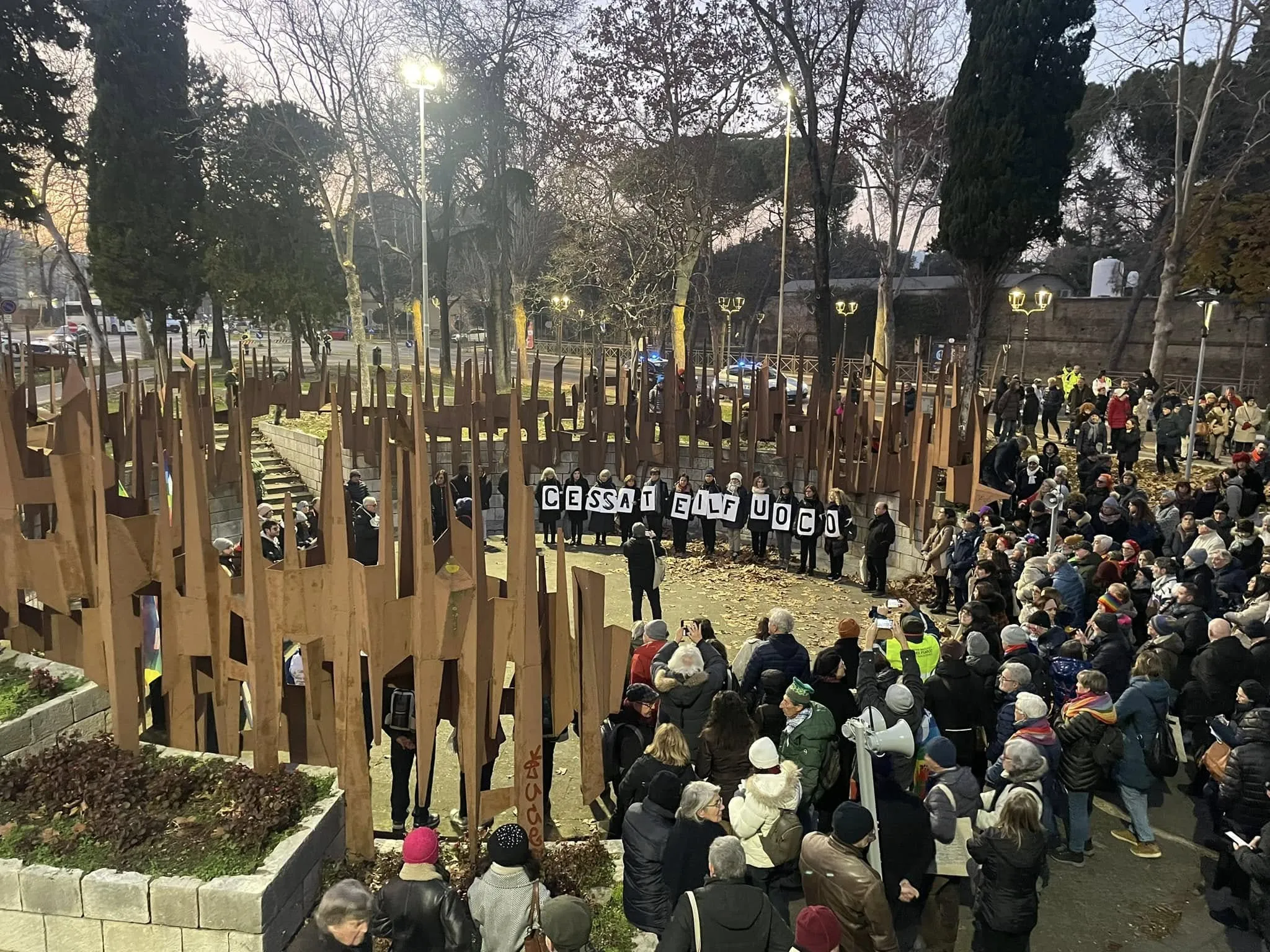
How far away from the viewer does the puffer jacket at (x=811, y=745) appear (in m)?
5.30

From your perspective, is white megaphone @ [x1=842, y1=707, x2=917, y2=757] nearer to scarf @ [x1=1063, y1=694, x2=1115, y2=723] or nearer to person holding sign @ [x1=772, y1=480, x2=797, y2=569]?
scarf @ [x1=1063, y1=694, x2=1115, y2=723]

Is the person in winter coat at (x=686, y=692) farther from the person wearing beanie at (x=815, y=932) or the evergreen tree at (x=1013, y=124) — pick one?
the evergreen tree at (x=1013, y=124)

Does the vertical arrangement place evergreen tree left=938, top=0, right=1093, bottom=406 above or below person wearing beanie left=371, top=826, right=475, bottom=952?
above

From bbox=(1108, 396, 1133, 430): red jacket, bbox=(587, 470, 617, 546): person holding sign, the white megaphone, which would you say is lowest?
bbox=(587, 470, 617, 546): person holding sign

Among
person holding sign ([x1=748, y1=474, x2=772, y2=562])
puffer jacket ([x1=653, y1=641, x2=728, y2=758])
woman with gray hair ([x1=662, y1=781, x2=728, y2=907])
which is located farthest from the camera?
person holding sign ([x1=748, y1=474, x2=772, y2=562])

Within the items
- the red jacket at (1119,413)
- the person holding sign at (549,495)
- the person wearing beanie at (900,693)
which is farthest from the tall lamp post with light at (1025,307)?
the person wearing beanie at (900,693)

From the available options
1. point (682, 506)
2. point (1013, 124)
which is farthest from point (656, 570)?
point (1013, 124)

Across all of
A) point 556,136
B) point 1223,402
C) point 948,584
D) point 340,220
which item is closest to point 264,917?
point 948,584

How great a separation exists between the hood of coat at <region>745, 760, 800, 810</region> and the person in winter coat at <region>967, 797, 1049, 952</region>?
100 cm

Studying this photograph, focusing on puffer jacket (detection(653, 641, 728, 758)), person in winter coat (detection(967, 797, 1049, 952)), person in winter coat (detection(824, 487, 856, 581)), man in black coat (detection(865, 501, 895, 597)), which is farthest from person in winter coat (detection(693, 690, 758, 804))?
person in winter coat (detection(824, 487, 856, 581))

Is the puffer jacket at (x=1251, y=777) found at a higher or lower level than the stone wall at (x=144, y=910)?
higher

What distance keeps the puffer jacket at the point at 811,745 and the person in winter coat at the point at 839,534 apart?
7.98 m

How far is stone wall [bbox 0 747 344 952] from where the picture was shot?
14.4 ft

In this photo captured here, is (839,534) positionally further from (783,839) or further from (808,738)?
(783,839)
